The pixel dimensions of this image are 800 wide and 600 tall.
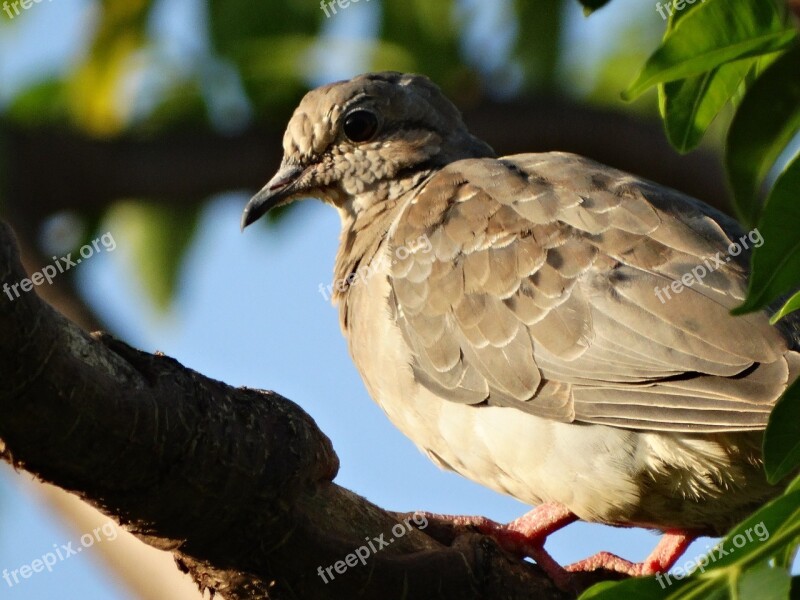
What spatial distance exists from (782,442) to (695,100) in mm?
829

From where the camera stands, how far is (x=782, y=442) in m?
2.28

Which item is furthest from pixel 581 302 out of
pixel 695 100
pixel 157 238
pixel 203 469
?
pixel 157 238

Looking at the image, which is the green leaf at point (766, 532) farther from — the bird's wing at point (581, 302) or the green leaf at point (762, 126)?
the bird's wing at point (581, 302)

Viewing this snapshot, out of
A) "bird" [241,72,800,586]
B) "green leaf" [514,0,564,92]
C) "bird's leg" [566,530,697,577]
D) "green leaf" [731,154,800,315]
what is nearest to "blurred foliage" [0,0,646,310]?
"green leaf" [514,0,564,92]

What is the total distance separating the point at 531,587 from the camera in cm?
379

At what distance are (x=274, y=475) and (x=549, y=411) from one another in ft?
4.11

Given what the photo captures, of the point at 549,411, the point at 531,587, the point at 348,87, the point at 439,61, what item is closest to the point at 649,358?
the point at 549,411

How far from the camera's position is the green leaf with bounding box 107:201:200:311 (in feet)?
21.2

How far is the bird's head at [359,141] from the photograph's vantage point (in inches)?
205

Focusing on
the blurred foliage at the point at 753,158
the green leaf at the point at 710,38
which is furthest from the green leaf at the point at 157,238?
the green leaf at the point at 710,38

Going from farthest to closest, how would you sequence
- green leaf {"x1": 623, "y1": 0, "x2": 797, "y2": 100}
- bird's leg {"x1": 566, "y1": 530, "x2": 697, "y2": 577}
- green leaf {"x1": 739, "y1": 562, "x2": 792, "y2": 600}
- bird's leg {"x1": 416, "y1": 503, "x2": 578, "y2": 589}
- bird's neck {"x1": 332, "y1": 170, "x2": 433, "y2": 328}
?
bird's neck {"x1": 332, "y1": 170, "x2": 433, "y2": 328}
bird's leg {"x1": 566, "y1": 530, "x2": 697, "y2": 577}
bird's leg {"x1": 416, "y1": 503, "x2": 578, "y2": 589}
green leaf {"x1": 623, "y1": 0, "x2": 797, "y2": 100}
green leaf {"x1": 739, "y1": 562, "x2": 792, "y2": 600}

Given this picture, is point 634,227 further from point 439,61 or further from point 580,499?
point 439,61

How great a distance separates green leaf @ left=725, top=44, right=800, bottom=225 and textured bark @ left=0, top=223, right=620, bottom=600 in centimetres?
127

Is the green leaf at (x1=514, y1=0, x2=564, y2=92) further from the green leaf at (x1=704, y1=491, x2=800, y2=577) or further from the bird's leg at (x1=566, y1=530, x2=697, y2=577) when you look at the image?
the green leaf at (x1=704, y1=491, x2=800, y2=577)
